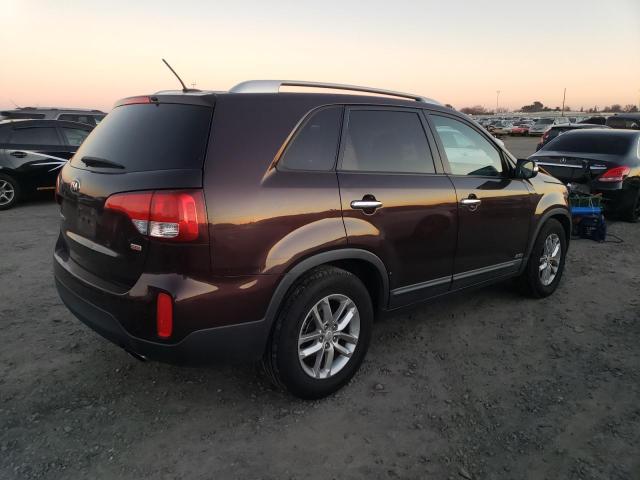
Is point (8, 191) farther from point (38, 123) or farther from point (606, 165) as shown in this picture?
point (606, 165)

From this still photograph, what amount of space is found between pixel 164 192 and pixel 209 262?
1.27ft

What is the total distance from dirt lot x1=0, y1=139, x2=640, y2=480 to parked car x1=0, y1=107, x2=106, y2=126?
9.22 m

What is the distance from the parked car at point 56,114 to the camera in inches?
456

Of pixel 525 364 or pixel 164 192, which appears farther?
pixel 525 364

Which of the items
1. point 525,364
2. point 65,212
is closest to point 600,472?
point 525,364

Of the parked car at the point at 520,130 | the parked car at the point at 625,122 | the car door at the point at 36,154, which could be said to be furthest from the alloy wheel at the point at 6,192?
the parked car at the point at 520,130

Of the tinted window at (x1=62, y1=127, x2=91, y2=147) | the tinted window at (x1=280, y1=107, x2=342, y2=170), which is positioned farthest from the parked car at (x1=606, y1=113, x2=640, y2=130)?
the tinted window at (x1=280, y1=107, x2=342, y2=170)

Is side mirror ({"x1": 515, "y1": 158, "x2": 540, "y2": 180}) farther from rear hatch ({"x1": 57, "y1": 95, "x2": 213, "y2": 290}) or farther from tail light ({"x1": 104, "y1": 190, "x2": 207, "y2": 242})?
tail light ({"x1": 104, "y1": 190, "x2": 207, "y2": 242})

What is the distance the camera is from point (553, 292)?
187 inches

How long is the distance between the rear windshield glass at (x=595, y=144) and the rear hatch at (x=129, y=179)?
739 centimetres

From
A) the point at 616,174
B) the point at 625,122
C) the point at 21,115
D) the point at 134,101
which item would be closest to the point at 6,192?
the point at 21,115

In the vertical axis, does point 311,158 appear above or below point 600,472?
above

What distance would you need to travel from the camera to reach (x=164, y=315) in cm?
229

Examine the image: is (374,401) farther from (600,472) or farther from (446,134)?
(446,134)
